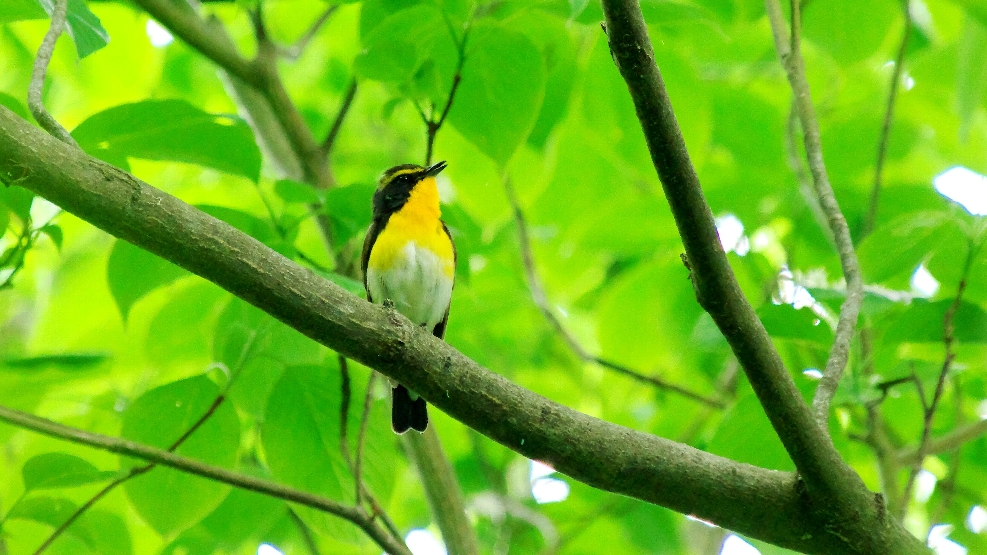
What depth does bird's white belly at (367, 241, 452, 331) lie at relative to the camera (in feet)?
16.4

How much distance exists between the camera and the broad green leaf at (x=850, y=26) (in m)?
3.75

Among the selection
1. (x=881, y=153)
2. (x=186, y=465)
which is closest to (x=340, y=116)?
(x=186, y=465)

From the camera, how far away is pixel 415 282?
16.5ft

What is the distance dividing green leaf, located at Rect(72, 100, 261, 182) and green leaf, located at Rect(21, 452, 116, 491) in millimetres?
883

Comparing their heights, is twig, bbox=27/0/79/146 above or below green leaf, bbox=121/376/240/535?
above

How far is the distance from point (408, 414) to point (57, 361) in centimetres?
175

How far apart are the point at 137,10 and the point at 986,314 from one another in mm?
3798

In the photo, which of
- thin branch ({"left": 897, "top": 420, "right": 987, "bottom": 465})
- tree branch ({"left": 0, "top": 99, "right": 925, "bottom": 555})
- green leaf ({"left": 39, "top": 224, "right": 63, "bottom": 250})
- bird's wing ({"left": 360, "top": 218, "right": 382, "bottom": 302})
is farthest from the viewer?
bird's wing ({"left": 360, "top": 218, "right": 382, "bottom": 302})

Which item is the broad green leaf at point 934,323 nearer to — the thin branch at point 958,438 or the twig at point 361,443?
the thin branch at point 958,438

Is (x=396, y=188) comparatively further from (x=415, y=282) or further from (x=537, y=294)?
(x=537, y=294)

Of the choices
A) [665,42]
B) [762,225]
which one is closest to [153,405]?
[665,42]

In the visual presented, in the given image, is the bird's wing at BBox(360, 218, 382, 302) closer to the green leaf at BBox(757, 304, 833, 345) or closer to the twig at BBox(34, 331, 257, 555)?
the twig at BBox(34, 331, 257, 555)

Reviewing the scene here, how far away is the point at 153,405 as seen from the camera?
2.93 m

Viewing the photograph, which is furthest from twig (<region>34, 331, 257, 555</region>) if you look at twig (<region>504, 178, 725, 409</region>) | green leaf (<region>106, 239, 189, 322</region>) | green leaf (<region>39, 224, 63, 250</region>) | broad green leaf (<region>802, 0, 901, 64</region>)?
broad green leaf (<region>802, 0, 901, 64</region>)
